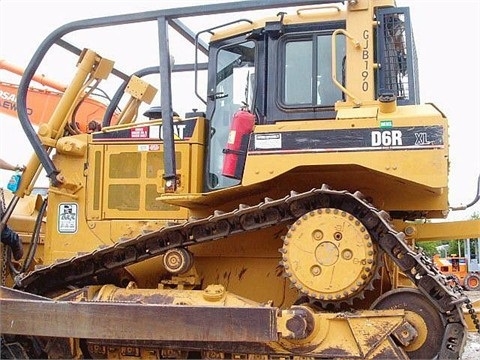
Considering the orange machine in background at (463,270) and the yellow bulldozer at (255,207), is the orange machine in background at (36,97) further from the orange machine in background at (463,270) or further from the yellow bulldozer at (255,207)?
the orange machine in background at (463,270)

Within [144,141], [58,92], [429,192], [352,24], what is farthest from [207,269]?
[58,92]

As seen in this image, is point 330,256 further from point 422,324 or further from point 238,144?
point 238,144

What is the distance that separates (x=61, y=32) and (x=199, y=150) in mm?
1706

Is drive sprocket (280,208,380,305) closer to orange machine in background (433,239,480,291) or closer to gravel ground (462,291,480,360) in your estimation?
orange machine in background (433,239,480,291)

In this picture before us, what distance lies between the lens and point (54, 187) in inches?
259

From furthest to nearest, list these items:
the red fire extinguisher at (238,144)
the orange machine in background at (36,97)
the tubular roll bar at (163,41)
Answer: the orange machine in background at (36,97) < the tubular roll bar at (163,41) < the red fire extinguisher at (238,144)

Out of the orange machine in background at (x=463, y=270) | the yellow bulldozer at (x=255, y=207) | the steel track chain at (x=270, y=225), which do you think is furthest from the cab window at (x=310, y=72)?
the orange machine in background at (x=463, y=270)

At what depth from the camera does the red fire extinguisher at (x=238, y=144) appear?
550cm

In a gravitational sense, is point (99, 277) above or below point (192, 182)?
below

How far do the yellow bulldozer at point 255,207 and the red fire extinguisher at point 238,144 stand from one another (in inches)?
0.5

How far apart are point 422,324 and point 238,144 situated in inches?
79.6

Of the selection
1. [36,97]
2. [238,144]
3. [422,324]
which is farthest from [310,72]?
[36,97]

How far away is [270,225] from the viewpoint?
5352 mm

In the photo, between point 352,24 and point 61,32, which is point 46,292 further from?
point 352,24
